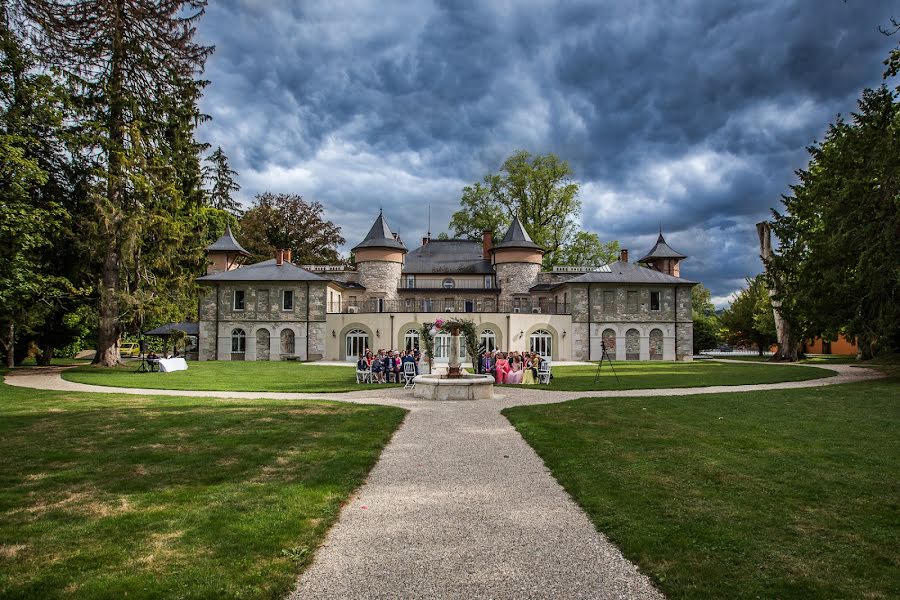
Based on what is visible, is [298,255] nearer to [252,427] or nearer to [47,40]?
[47,40]

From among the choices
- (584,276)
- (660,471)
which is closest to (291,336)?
(584,276)

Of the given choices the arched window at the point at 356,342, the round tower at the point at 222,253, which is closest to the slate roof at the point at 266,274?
the arched window at the point at 356,342

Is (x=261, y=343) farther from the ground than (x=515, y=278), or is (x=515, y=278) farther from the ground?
(x=515, y=278)

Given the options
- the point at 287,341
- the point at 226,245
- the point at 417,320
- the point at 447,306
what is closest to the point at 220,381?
the point at 417,320

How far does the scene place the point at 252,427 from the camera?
31.7 ft

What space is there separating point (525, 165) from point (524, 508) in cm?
4547

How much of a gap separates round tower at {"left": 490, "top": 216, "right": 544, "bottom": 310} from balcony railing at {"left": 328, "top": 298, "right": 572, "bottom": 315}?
3.33 feet

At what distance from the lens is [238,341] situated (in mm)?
36281

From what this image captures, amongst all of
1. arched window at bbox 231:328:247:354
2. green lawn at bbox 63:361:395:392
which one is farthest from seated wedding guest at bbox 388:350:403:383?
arched window at bbox 231:328:247:354

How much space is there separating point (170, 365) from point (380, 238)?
2033 centimetres

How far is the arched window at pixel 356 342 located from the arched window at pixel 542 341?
35.6ft

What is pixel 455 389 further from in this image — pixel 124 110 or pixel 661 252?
pixel 661 252

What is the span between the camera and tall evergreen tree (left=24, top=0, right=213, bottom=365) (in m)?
22.0

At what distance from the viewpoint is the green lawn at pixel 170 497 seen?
3.86 m
